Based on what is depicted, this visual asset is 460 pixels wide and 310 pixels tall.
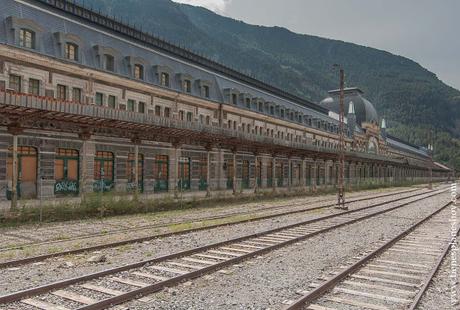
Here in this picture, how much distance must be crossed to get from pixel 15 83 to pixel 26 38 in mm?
3059

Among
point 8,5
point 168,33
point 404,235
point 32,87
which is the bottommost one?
point 404,235

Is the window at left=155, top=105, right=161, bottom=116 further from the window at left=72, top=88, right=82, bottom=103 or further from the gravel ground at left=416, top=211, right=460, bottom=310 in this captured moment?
the gravel ground at left=416, top=211, right=460, bottom=310

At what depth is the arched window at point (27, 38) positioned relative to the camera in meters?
26.1

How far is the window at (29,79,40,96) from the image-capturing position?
26.6 metres

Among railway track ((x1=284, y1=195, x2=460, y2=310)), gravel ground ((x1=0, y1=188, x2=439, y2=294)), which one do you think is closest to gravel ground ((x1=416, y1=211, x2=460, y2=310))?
railway track ((x1=284, y1=195, x2=460, y2=310))

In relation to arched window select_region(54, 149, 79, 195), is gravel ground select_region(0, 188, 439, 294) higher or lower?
lower

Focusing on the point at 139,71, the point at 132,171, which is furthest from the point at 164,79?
the point at 132,171

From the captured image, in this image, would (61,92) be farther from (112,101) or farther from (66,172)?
(66,172)

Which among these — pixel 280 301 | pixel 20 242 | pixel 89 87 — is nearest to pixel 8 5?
pixel 89 87

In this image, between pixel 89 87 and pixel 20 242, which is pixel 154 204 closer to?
pixel 20 242

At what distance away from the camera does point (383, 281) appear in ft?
26.6

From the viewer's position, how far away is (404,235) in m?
14.4

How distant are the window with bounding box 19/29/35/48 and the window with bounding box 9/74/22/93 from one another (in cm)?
203

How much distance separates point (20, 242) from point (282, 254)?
24.1ft
